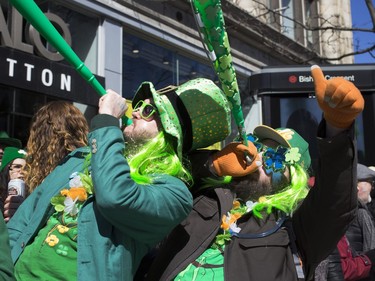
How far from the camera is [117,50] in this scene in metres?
7.61

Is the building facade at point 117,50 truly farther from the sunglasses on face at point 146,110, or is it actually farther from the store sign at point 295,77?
the sunglasses on face at point 146,110

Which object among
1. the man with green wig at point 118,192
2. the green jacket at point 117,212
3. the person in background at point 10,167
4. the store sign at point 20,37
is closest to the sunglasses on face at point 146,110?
the man with green wig at point 118,192

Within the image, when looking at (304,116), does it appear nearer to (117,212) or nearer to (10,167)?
(10,167)

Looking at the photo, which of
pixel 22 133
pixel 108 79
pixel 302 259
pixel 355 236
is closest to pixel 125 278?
pixel 302 259

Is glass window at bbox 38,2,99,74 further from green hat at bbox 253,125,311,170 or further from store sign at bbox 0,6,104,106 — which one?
green hat at bbox 253,125,311,170

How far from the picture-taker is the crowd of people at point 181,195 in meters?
1.77

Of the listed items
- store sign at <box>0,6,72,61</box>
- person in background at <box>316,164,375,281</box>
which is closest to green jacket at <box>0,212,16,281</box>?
person in background at <box>316,164,375,281</box>

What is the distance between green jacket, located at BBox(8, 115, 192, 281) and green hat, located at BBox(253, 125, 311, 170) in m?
0.70

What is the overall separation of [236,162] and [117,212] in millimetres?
684

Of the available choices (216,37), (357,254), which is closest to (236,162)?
(216,37)

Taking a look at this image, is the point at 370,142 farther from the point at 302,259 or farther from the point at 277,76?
the point at 302,259

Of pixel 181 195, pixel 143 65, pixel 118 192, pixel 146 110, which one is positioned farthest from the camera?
pixel 143 65

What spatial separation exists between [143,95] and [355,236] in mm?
2509

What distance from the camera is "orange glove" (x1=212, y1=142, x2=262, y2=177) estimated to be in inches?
88.0
